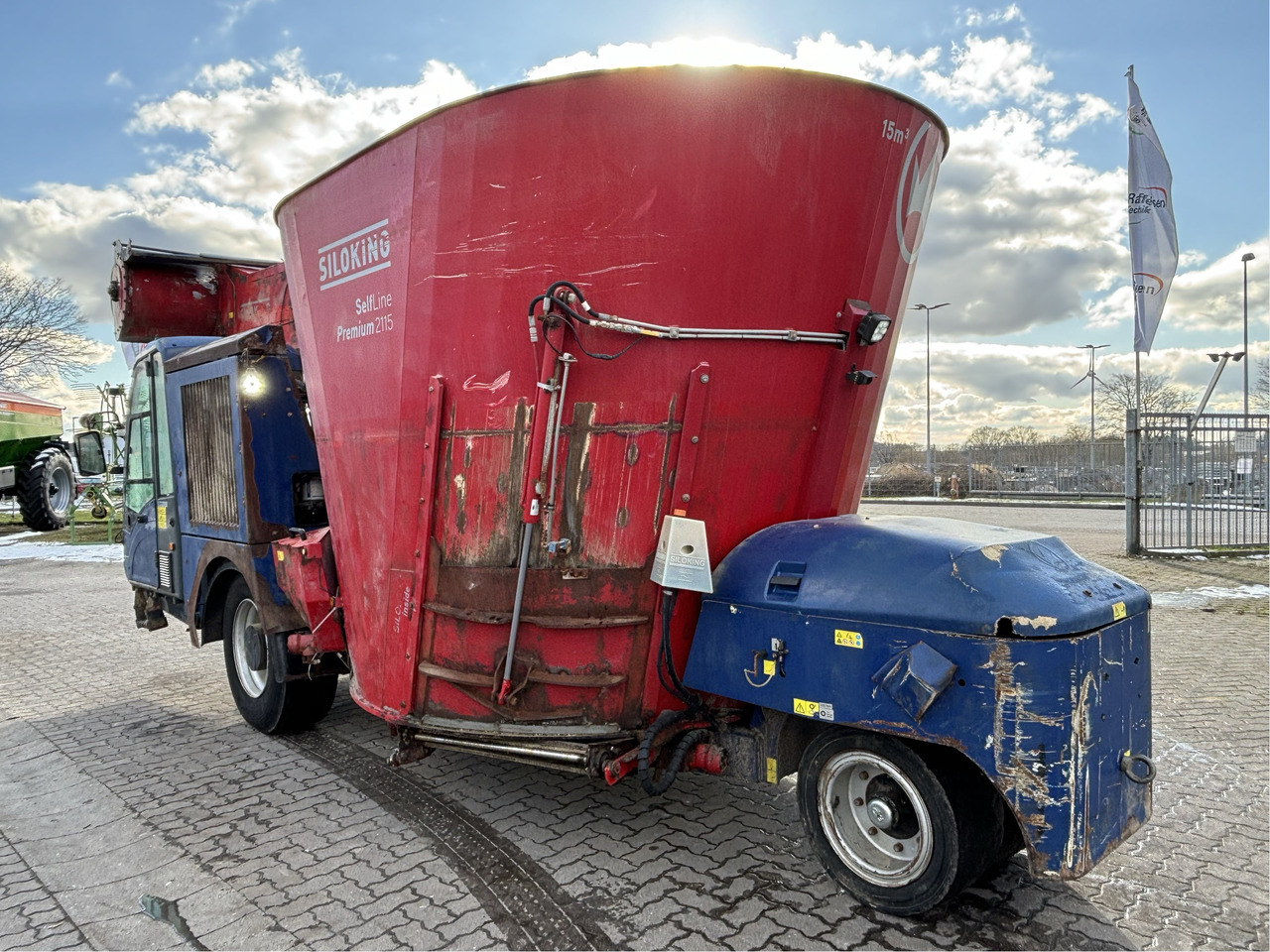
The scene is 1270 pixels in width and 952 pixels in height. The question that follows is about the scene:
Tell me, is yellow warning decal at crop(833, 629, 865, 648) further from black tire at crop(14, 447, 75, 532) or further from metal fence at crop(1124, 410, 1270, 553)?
black tire at crop(14, 447, 75, 532)

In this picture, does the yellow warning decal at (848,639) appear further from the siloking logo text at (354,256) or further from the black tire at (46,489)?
the black tire at (46,489)

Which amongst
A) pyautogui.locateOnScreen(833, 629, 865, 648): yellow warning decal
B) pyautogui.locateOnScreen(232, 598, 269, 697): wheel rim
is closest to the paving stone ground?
pyautogui.locateOnScreen(232, 598, 269, 697): wheel rim

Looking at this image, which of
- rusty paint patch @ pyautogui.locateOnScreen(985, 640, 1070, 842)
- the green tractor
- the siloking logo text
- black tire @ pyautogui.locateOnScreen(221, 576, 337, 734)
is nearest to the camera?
rusty paint patch @ pyautogui.locateOnScreen(985, 640, 1070, 842)

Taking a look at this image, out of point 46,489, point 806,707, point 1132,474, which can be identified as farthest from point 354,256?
point 46,489

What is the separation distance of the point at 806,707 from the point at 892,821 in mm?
507

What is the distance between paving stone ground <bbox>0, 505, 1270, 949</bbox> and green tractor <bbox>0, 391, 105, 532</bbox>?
16740mm

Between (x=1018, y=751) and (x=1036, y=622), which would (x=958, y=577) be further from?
(x=1018, y=751)

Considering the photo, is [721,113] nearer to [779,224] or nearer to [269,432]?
[779,224]

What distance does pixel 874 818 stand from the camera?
3.08 metres

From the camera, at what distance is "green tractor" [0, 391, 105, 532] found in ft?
64.0

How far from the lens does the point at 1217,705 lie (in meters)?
5.89

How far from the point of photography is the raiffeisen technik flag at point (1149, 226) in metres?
12.5

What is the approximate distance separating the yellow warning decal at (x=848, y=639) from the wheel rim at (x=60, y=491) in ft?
74.1

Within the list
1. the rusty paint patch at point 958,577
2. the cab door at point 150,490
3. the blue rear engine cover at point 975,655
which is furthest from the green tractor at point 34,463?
the rusty paint patch at point 958,577
